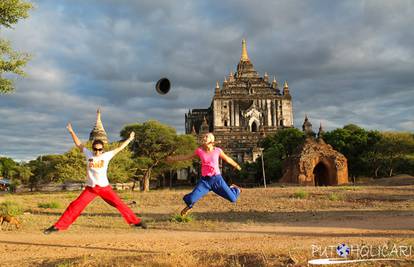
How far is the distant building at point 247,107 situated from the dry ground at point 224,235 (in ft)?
174

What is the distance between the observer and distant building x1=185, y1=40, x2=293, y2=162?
70762 mm

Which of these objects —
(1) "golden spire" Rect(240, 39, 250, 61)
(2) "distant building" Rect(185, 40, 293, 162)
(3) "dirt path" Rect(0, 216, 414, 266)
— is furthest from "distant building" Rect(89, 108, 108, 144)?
(3) "dirt path" Rect(0, 216, 414, 266)

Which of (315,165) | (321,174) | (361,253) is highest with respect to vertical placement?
(315,165)

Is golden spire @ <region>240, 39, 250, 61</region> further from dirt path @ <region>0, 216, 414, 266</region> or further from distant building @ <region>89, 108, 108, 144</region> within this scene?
dirt path @ <region>0, 216, 414, 266</region>

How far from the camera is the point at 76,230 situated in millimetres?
10625

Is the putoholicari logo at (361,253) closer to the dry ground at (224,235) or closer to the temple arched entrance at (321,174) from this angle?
the dry ground at (224,235)

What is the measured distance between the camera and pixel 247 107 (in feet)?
239

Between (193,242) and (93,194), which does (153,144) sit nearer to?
(193,242)

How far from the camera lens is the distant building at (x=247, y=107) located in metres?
70.8

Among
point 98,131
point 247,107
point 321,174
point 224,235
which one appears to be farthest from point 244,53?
point 224,235

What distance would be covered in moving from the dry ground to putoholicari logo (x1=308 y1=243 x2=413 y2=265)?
105 mm

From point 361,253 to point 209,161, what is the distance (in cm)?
305

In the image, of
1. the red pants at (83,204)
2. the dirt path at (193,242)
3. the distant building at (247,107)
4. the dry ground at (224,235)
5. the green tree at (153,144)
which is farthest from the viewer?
the distant building at (247,107)

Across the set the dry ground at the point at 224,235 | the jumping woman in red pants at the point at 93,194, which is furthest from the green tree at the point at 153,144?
the jumping woman in red pants at the point at 93,194
